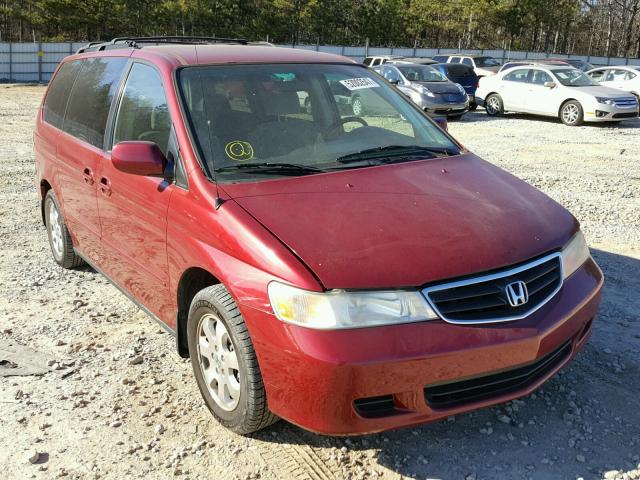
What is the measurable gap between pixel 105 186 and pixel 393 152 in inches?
70.9

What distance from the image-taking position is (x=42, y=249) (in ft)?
19.2

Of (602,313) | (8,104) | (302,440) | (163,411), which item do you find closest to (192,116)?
(163,411)

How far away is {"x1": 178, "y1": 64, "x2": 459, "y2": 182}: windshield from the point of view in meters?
3.30

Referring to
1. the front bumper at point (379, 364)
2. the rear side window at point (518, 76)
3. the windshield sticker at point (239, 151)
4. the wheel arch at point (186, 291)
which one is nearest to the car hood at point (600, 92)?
the rear side window at point (518, 76)

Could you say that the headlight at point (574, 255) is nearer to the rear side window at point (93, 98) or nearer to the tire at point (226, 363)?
the tire at point (226, 363)

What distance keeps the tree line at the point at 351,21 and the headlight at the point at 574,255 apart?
4136 cm

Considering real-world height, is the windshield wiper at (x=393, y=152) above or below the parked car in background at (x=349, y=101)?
below

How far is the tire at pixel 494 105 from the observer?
18.4m

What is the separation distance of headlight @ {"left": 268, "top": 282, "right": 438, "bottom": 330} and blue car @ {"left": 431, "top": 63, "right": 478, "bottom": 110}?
62.3 ft

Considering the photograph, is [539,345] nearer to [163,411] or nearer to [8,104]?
[163,411]

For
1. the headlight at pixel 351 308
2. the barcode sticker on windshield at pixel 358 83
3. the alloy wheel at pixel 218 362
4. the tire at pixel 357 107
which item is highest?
the barcode sticker on windshield at pixel 358 83

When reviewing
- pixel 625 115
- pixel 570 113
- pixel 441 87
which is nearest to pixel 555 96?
pixel 570 113

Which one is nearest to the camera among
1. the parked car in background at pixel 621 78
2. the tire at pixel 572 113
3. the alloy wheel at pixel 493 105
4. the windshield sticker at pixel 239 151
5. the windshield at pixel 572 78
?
the windshield sticker at pixel 239 151

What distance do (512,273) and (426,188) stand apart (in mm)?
712
